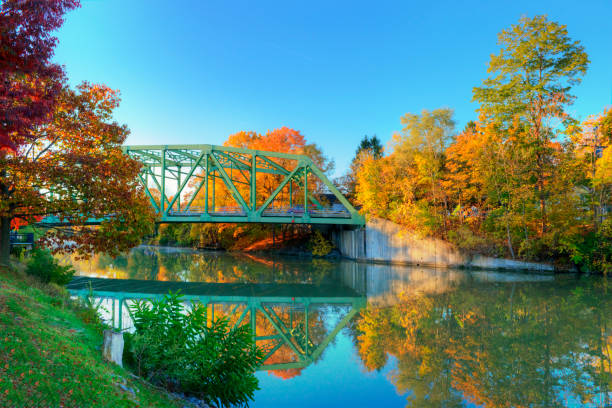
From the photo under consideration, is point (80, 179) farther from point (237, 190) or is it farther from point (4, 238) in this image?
point (237, 190)

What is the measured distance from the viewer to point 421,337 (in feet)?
29.5

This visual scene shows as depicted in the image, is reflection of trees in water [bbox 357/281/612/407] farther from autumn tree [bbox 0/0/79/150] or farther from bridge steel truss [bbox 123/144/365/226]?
bridge steel truss [bbox 123/144/365/226]

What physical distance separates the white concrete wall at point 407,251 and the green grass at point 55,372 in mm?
23703

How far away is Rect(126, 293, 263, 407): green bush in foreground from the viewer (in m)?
4.50

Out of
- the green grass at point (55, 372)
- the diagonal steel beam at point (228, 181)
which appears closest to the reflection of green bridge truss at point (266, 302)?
the green grass at point (55, 372)

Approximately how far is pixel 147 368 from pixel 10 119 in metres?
5.48

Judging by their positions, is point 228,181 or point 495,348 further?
point 228,181

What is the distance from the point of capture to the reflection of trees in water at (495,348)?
19.5ft

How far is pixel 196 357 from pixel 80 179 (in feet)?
27.9

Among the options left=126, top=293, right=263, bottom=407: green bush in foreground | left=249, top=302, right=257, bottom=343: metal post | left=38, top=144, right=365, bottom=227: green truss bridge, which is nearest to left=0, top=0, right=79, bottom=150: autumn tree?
left=126, top=293, right=263, bottom=407: green bush in foreground

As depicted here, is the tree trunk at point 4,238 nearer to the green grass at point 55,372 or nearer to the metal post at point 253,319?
the green grass at point 55,372

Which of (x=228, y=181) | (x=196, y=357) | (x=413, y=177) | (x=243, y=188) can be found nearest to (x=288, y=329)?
(x=196, y=357)

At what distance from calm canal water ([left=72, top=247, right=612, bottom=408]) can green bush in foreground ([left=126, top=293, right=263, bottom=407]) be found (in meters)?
1.65

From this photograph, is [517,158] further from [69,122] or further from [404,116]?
[69,122]
